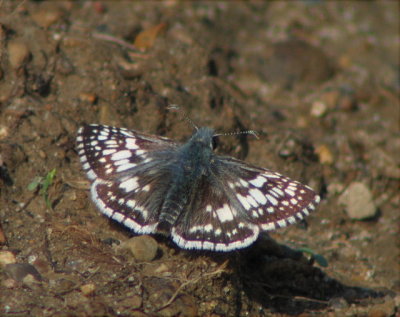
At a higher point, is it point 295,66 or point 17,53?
point 17,53

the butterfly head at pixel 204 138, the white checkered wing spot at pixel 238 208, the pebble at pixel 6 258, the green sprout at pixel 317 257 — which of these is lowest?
the green sprout at pixel 317 257

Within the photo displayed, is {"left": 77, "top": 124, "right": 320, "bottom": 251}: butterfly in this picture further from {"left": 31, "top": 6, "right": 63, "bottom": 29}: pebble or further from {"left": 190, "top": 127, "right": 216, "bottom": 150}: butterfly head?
{"left": 31, "top": 6, "right": 63, "bottom": 29}: pebble

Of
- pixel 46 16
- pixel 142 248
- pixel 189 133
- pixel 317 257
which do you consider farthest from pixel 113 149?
pixel 46 16

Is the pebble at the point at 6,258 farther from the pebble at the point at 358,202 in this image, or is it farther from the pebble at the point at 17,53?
the pebble at the point at 358,202

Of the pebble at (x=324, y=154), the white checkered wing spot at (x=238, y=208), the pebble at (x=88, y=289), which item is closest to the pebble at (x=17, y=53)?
the white checkered wing spot at (x=238, y=208)

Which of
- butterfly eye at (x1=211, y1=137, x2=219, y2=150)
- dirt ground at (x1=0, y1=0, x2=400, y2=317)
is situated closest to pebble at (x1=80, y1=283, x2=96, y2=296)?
dirt ground at (x1=0, y1=0, x2=400, y2=317)

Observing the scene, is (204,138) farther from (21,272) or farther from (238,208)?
(21,272)
